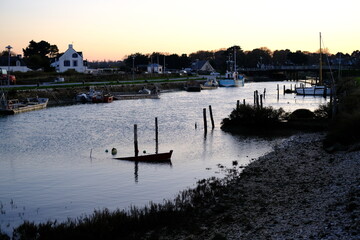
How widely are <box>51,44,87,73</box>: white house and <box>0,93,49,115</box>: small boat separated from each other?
54420mm

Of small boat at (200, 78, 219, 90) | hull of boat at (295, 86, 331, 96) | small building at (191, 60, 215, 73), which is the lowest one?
hull of boat at (295, 86, 331, 96)

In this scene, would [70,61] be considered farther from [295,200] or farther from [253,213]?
[253,213]

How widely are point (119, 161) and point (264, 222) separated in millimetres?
16483

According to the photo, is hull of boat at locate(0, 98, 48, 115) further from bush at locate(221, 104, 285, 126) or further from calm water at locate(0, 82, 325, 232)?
bush at locate(221, 104, 285, 126)

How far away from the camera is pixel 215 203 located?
1827cm

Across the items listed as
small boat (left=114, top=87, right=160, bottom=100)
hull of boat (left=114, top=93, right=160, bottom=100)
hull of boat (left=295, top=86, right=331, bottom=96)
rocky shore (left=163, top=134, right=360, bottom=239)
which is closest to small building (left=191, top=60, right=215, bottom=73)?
small boat (left=114, top=87, right=160, bottom=100)

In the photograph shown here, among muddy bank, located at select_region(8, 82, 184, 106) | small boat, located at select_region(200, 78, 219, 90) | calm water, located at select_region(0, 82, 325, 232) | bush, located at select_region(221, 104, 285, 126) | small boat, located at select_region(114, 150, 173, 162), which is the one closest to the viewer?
calm water, located at select_region(0, 82, 325, 232)

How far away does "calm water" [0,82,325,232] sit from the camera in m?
20.4

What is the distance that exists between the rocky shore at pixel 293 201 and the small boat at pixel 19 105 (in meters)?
45.1

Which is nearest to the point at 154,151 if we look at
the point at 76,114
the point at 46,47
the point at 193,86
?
the point at 76,114

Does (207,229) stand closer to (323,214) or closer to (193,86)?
(323,214)

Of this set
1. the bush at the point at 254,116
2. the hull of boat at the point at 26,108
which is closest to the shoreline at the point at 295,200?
the bush at the point at 254,116

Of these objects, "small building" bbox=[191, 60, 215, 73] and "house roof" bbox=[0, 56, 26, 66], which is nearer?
"house roof" bbox=[0, 56, 26, 66]

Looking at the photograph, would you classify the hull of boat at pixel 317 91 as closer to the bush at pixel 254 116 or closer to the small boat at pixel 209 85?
the small boat at pixel 209 85
